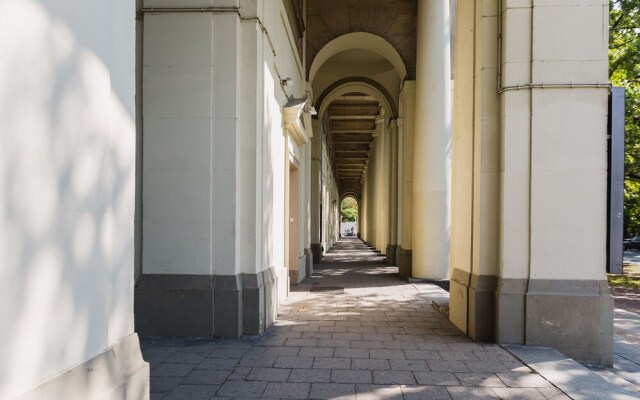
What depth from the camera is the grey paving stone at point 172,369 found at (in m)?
4.34

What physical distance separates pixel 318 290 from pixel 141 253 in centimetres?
502

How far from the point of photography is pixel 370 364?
4.76m

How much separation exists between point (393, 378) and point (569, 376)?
1613 mm

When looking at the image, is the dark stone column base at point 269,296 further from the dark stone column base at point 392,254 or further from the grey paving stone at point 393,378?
the dark stone column base at point 392,254

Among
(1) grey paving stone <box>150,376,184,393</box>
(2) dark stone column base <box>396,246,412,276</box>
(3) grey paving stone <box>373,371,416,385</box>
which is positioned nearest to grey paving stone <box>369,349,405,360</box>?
(3) grey paving stone <box>373,371,416,385</box>

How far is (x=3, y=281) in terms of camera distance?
71.5 inches

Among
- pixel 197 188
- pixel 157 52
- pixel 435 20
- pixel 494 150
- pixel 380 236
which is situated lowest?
pixel 380 236

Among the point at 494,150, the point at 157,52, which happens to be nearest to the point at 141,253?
the point at 157,52

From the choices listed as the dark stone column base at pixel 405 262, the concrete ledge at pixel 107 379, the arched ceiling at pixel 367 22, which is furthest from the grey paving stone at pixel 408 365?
the arched ceiling at pixel 367 22

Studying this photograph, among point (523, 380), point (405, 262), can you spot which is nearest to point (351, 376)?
point (523, 380)

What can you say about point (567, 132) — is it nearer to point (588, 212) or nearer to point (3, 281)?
point (588, 212)

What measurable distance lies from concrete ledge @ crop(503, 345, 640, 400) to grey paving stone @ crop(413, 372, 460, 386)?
85cm

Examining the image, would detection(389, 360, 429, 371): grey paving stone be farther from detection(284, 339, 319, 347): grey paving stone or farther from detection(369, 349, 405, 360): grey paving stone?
detection(284, 339, 319, 347): grey paving stone

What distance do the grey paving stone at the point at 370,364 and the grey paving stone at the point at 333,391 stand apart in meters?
0.57
